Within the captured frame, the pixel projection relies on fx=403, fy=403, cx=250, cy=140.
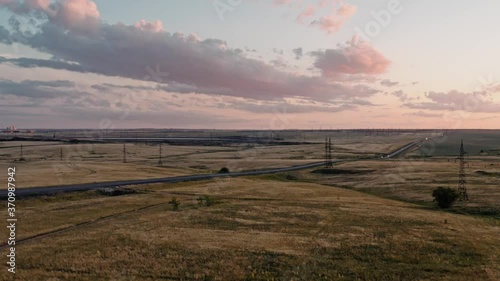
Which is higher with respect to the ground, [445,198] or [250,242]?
[445,198]

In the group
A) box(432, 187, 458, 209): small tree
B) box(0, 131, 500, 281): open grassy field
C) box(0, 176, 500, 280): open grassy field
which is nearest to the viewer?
box(0, 176, 500, 280): open grassy field

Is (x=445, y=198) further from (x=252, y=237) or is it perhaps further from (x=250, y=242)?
(x=250, y=242)

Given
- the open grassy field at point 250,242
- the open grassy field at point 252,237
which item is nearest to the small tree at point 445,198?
the open grassy field at point 252,237

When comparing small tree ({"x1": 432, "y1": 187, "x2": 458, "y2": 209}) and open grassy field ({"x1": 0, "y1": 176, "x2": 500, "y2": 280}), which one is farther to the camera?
small tree ({"x1": 432, "y1": 187, "x2": 458, "y2": 209})

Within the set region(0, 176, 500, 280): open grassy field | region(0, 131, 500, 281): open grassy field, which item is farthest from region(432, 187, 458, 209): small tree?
region(0, 176, 500, 280): open grassy field

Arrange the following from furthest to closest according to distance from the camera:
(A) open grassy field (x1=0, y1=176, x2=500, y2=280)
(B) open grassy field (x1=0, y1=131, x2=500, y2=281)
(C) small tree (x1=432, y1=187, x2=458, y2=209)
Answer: (C) small tree (x1=432, y1=187, x2=458, y2=209) → (B) open grassy field (x1=0, y1=131, x2=500, y2=281) → (A) open grassy field (x1=0, y1=176, x2=500, y2=280)

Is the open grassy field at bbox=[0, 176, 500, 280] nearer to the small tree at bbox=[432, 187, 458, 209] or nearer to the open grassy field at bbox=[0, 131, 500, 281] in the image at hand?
the open grassy field at bbox=[0, 131, 500, 281]

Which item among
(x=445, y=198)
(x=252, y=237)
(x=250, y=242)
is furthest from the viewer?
(x=445, y=198)

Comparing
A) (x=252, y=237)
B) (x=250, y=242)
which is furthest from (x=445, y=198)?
(x=250, y=242)

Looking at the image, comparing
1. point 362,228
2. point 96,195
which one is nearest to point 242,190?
point 96,195

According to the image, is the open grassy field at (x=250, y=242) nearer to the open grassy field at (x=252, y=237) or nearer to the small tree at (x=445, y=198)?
the open grassy field at (x=252, y=237)
